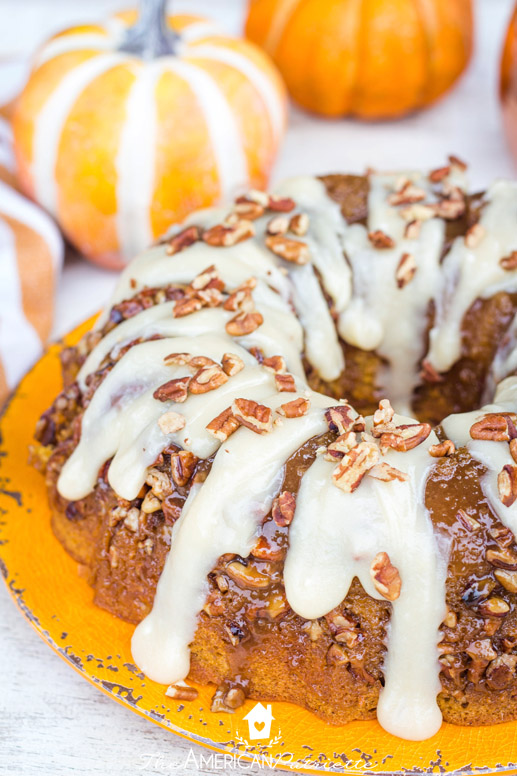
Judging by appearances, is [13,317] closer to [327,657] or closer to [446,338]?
[446,338]

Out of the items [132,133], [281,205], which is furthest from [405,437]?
[132,133]

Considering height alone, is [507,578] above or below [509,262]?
below

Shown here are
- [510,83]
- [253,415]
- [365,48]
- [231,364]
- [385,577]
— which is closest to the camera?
[385,577]

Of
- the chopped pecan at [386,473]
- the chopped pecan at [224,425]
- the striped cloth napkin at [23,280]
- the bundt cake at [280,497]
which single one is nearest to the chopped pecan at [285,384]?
the bundt cake at [280,497]

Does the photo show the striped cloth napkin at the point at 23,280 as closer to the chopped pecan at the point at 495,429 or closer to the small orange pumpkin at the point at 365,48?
the small orange pumpkin at the point at 365,48

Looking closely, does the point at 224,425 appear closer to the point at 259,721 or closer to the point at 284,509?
the point at 284,509

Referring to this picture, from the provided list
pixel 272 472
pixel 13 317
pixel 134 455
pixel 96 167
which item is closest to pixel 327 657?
pixel 272 472

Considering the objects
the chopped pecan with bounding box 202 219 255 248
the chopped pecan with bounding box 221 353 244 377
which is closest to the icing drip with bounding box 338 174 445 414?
the chopped pecan with bounding box 202 219 255 248

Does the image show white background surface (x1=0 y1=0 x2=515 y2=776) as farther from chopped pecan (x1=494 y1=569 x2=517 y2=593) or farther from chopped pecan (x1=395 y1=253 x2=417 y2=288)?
chopped pecan (x1=395 y1=253 x2=417 y2=288)
